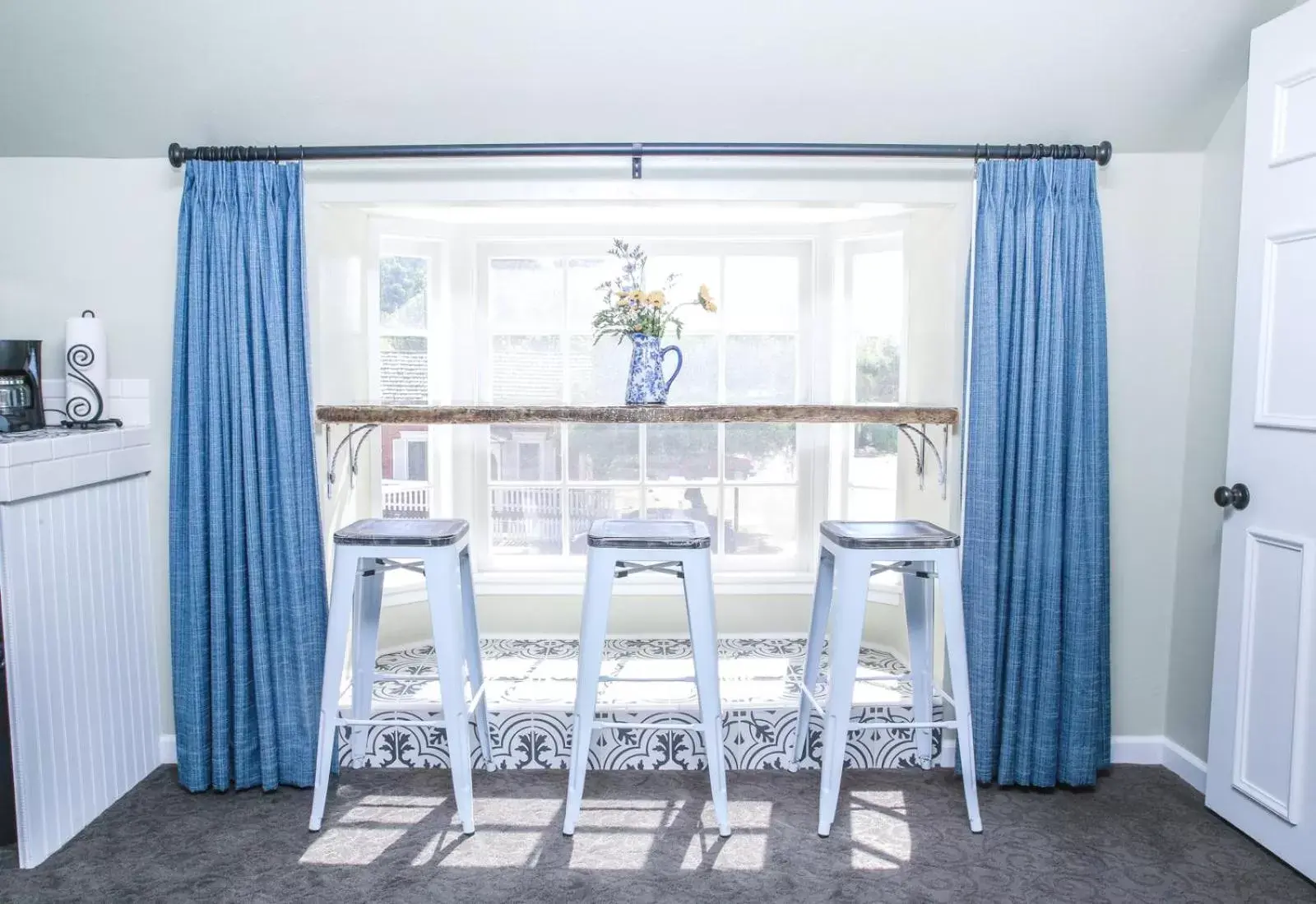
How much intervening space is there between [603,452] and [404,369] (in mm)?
878

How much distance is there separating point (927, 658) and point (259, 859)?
1.97m

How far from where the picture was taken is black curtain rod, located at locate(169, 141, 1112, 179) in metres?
2.57

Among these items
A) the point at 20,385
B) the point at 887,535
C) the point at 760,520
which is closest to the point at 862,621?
the point at 887,535

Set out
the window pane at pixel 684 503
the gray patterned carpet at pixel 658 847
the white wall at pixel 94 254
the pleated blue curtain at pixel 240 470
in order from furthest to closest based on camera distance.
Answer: the window pane at pixel 684 503
the white wall at pixel 94 254
the pleated blue curtain at pixel 240 470
the gray patterned carpet at pixel 658 847

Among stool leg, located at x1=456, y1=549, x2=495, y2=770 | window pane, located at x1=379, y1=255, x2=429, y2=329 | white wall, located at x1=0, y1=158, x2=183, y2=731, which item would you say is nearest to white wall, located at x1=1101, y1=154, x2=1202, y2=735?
stool leg, located at x1=456, y1=549, x2=495, y2=770

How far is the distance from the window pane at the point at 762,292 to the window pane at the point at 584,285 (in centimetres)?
51

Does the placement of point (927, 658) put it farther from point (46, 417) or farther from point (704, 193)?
point (46, 417)

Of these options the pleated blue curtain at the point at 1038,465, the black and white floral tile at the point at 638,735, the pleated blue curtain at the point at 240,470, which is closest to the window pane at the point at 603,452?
the black and white floral tile at the point at 638,735

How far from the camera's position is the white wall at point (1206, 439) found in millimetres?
2594

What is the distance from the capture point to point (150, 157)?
106 inches

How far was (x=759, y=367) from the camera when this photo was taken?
3656 millimetres

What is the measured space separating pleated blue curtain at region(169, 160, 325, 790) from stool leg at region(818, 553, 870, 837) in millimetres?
1548

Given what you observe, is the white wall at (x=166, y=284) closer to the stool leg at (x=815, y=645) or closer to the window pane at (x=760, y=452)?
the stool leg at (x=815, y=645)

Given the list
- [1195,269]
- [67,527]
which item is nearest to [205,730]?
[67,527]
